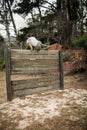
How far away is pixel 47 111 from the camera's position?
564 cm

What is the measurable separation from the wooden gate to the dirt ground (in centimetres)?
25

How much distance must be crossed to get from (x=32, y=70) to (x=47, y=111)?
71.9 inches

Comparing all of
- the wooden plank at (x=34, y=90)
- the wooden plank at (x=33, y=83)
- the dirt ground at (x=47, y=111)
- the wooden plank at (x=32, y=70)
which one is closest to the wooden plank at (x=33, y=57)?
the wooden plank at (x=32, y=70)

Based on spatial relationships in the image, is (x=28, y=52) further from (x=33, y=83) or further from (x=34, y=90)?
(x=34, y=90)

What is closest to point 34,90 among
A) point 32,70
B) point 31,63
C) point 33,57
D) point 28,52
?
point 32,70

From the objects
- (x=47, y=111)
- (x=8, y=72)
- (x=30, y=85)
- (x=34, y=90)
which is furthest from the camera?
(x=34, y=90)

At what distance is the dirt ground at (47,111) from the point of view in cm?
491

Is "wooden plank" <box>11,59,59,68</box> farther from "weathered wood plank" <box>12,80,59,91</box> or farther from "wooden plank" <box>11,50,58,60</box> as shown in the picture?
"weathered wood plank" <box>12,80,59,91</box>

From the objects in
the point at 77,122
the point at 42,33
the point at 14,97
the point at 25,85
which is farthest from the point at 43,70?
the point at 42,33

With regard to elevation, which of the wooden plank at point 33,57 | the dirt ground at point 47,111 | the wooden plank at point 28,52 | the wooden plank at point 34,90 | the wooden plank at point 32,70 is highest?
the wooden plank at point 28,52

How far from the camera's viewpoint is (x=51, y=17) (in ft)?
66.3

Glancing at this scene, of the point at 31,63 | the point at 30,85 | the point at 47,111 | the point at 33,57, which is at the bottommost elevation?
the point at 47,111

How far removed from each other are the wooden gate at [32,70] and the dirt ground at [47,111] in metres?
0.25

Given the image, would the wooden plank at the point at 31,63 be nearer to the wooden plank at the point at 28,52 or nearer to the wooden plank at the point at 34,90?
the wooden plank at the point at 28,52
